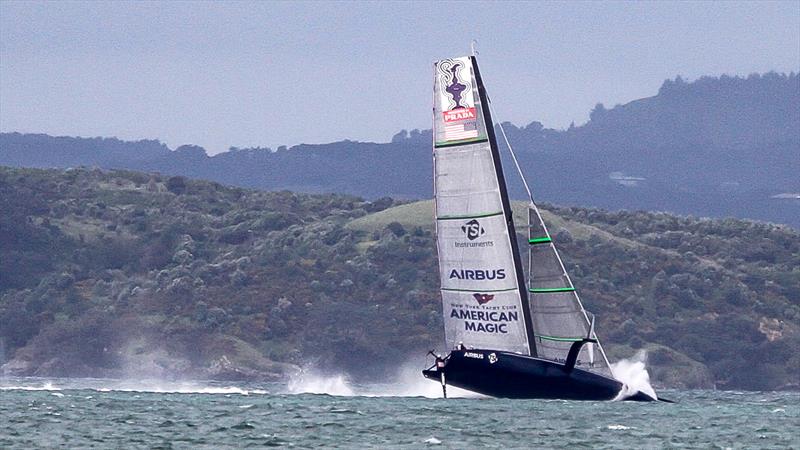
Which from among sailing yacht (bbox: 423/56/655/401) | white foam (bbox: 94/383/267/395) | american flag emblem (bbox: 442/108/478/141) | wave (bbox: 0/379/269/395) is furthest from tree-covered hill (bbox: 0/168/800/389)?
american flag emblem (bbox: 442/108/478/141)

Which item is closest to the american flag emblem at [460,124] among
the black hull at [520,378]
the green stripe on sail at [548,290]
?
the green stripe on sail at [548,290]

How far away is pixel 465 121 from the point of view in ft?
226

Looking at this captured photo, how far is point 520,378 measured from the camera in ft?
224

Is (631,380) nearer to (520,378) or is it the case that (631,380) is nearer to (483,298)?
(520,378)

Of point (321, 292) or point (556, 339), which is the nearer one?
point (556, 339)

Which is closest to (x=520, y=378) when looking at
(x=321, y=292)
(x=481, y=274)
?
(x=481, y=274)

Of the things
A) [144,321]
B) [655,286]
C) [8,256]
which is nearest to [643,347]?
[655,286]

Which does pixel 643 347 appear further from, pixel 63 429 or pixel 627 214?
pixel 63 429

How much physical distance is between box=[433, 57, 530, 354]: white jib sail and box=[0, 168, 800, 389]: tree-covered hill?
7650cm

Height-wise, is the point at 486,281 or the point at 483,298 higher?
the point at 486,281

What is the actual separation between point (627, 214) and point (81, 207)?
54.6 metres

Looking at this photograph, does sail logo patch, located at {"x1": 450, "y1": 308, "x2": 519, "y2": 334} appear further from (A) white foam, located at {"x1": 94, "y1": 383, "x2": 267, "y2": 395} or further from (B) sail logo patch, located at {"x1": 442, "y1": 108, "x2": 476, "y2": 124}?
(A) white foam, located at {"x1": 94, "y1": 383, "x2": 267, "y2": 395}

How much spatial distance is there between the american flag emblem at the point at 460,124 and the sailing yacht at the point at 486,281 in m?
0.03

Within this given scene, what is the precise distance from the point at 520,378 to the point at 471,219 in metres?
5.76
